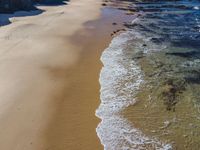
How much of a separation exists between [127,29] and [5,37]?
29.4ft

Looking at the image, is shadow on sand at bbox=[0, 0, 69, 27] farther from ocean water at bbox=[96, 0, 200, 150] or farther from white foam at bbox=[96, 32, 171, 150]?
white foam at bbox=[96, 32, 171, 150]

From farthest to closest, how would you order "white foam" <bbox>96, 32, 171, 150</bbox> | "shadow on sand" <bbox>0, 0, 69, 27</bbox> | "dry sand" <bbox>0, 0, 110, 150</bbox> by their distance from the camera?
"shadow on sand" <bbox>0, 0, 69, 27</bbox>
"dry sand" <bbox>0, 0, 110, 150</bbox>
"white foam" <bbox>96, 32, 171, 150</bbox>

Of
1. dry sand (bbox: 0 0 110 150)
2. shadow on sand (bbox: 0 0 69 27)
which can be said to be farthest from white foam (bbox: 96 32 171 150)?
shadow on sand (bbox: 0 0 69 27)

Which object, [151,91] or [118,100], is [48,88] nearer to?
[118,100]

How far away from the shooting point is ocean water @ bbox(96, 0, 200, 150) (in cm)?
1155

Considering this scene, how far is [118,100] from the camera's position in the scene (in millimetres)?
13984

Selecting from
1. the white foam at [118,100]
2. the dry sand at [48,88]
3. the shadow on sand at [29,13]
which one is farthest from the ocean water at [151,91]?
the shadow on sand at [29,13]

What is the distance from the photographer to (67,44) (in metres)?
21.6

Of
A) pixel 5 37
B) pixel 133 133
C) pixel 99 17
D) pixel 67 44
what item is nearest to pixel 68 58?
pixel 67 44

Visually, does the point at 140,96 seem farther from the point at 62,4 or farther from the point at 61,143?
the point at 62,4

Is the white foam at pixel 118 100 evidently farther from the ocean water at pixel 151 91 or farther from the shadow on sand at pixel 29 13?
the shadow on sand at pixel 29 13

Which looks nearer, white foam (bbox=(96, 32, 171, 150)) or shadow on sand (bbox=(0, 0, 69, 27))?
→ white foam (bbox=(96, 32, 171, 150))

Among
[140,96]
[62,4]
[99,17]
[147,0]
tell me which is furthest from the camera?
[147,0]

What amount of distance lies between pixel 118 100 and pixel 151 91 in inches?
62.8
